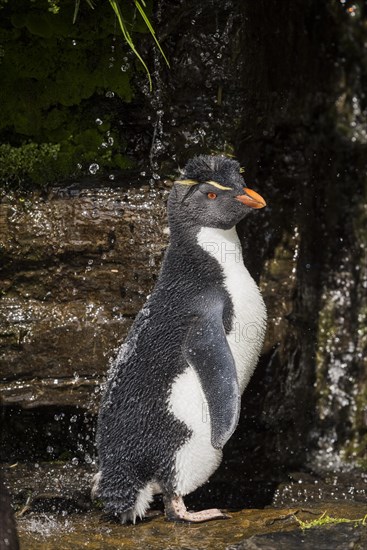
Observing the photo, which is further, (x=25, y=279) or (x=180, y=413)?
(x=25, y=279)

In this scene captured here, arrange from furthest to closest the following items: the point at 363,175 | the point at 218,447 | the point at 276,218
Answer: the point at 363,175 < the point at 276,218 < the point at 218,447

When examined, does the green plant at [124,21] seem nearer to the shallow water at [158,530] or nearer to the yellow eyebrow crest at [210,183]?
the yellow eyebrow crest at [210,183]

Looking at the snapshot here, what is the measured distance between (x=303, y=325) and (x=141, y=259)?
1.03m

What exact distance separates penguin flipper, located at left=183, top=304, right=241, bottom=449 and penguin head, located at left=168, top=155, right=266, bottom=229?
0.39 m

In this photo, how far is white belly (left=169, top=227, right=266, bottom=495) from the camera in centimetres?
375

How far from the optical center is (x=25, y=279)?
4.42m

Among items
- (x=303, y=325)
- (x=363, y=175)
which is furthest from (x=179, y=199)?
(x=363, y=175)

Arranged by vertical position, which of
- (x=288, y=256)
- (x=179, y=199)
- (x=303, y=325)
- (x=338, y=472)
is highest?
(x=179, y=199)

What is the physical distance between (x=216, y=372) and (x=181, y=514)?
578 millimetres

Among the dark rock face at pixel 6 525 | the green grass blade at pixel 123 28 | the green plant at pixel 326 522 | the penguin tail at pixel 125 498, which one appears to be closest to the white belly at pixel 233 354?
the penguin tail at pixel 125 498

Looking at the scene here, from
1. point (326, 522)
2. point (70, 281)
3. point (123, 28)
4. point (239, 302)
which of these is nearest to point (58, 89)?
point (123, 28)

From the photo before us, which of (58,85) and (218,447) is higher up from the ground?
(58,85)

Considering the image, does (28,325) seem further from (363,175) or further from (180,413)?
(363,175)

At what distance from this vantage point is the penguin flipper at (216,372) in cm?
365
